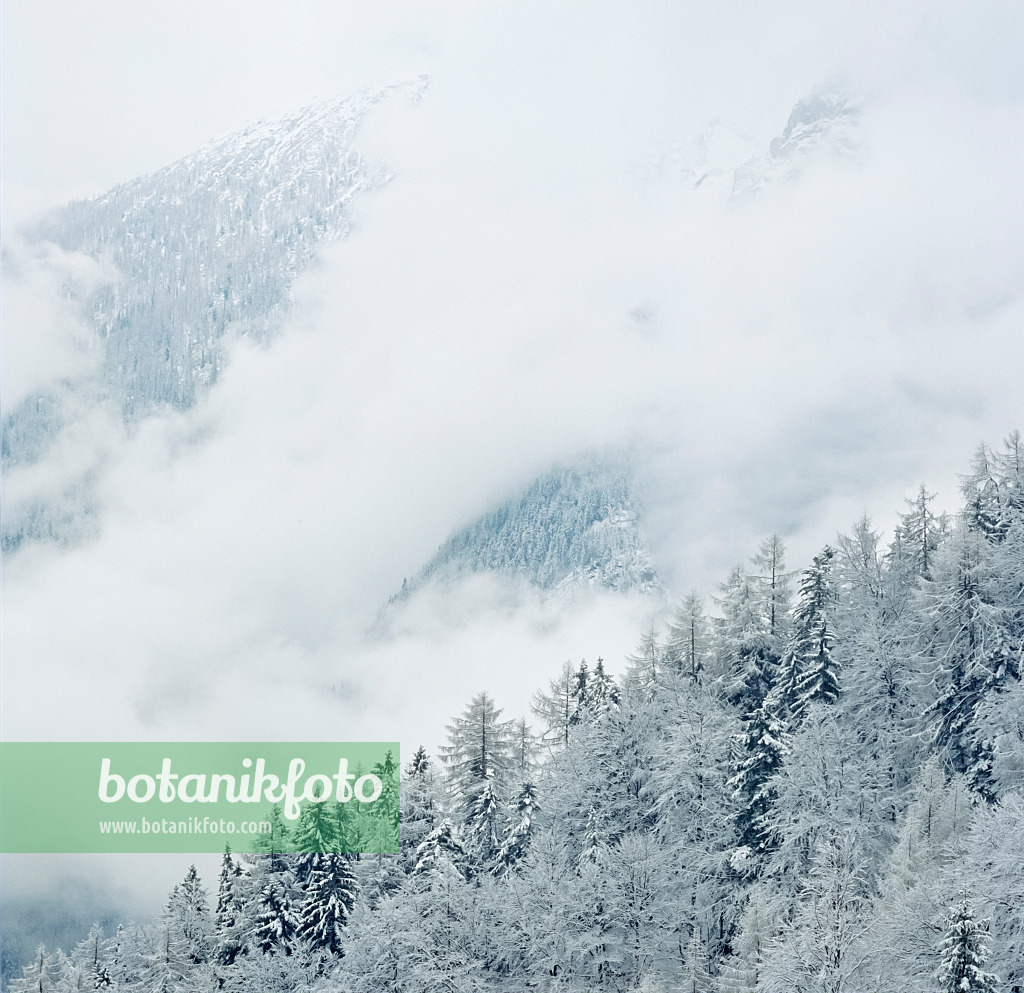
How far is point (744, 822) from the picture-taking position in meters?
47.6

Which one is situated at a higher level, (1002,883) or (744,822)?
(744,822)

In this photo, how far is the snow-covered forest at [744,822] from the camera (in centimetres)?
3434

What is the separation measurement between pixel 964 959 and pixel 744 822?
21.0 meters

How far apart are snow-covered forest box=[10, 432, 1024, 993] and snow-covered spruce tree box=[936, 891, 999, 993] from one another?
2.59m

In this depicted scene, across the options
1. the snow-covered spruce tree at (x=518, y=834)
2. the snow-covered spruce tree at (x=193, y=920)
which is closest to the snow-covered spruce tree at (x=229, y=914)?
the snow-covered spruce tree at (x=193, y=920)

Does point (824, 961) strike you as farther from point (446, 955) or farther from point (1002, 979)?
point (446, 955)

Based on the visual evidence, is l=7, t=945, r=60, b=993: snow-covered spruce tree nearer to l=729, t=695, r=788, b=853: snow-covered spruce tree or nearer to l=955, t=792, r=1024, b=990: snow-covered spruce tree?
l=729, t=695, r=788, b=853: snow-covered spruce tree

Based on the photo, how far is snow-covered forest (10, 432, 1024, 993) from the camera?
34.3 m

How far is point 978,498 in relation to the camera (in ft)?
178

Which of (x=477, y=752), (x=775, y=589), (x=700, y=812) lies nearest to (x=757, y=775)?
(x=700, y=812)

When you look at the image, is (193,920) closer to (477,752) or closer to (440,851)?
(440,851)

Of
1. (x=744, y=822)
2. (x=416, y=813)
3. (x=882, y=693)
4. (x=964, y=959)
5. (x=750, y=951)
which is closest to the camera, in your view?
(x=964, y=959)

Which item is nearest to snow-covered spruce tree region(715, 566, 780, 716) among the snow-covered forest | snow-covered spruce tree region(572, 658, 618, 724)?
the snow-covered forest

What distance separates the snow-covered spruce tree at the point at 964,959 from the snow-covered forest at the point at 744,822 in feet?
8.51
